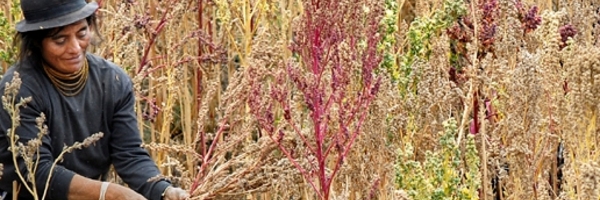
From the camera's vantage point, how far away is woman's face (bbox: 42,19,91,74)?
3215 mm

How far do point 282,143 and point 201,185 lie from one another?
250mm

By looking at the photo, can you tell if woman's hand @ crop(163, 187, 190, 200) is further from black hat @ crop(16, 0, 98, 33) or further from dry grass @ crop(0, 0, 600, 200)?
black hat @ crop(16, 0, 98, 33)

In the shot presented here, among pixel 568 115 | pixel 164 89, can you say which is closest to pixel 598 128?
pixel 568 115

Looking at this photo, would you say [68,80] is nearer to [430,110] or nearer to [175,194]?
[175,194]

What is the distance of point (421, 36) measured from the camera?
350cm

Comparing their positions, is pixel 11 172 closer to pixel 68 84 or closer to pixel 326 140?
pixel 68 84

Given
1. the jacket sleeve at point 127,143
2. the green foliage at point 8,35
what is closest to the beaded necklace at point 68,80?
the jacket sleeve at point 127,143

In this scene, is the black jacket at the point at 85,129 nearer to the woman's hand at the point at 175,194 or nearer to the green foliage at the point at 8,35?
the woman's hand at the point at 175,194

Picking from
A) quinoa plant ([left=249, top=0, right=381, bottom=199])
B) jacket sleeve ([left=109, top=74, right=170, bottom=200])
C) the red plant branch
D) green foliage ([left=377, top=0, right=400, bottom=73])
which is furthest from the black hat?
green foliage ([left=377, top=0, right=400, bottom=73])

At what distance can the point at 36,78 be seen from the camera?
3221mm

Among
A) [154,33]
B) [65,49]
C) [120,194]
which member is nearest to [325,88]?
[120,194]

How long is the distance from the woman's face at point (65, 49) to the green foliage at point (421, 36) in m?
0.91

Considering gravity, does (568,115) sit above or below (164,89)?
above

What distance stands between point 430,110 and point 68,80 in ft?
3.34
